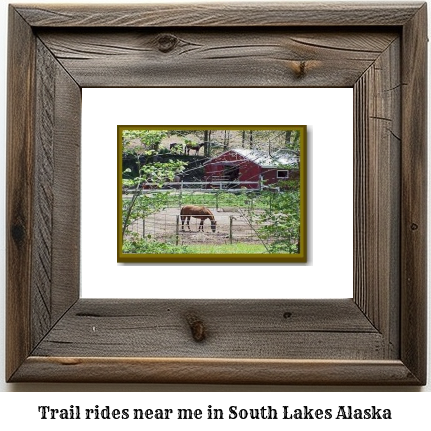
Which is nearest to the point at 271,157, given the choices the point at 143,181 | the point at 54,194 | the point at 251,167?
the point at 251,167

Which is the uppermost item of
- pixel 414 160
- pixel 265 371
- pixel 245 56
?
pixel 245 56

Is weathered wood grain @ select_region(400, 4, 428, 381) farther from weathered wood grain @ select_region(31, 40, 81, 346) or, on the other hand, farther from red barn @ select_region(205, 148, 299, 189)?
weathered wood grain @ select_region(31, 40, 81, 346)

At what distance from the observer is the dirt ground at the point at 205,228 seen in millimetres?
841

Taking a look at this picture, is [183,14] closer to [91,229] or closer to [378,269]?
[91,229]

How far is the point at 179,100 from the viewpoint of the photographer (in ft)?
2.76

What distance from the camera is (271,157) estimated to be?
0.83m

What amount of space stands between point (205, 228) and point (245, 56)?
0.68 ft

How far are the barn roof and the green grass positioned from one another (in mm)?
97

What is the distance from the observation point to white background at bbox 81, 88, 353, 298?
838 millimetres

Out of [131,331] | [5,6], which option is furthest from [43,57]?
[131,331]

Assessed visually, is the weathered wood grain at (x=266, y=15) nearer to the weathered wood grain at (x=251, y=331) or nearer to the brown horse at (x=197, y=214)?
the brown horse at (x=197, y=214)

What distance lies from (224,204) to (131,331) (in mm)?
186

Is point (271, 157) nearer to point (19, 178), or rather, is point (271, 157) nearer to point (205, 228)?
point (205, 228)

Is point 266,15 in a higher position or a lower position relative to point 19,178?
higher
